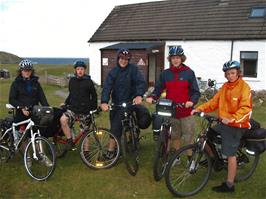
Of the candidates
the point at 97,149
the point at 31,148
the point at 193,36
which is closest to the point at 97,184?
the point at 97,149

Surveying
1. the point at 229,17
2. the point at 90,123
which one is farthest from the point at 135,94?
the point at 229,17

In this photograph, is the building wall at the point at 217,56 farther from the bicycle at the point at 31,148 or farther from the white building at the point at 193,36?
the bicycle at the point at 31,148

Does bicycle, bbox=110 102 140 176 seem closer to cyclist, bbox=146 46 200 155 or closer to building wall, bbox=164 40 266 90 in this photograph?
cyclist, bbox=146 46 200 155

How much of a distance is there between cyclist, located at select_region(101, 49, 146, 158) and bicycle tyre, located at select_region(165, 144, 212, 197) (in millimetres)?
1459

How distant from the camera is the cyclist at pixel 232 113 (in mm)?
5535

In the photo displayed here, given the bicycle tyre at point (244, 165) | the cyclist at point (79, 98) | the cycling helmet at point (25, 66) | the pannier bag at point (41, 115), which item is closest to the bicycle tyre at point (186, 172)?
the bicycle tyre at point (244, 165)

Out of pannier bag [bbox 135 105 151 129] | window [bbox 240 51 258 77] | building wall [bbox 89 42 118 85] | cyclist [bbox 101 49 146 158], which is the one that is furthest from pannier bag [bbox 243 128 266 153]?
building wall [bbox 89 42 118 85]

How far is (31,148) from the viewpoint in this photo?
6445mm

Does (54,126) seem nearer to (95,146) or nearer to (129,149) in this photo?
(95,146)

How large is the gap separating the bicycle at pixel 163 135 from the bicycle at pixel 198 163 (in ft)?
1.39

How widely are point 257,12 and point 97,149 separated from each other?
1799cm

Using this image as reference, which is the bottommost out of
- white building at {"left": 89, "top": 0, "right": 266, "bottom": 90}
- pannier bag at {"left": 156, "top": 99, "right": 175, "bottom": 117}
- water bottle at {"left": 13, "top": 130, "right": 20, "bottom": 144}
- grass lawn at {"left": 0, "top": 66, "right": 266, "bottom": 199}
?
grass lawn at {"left": 0, "top": 66, "right": 266, "bottom": 199}

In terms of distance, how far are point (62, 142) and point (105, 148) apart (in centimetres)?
98

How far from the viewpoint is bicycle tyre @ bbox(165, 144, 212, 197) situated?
5572mm
